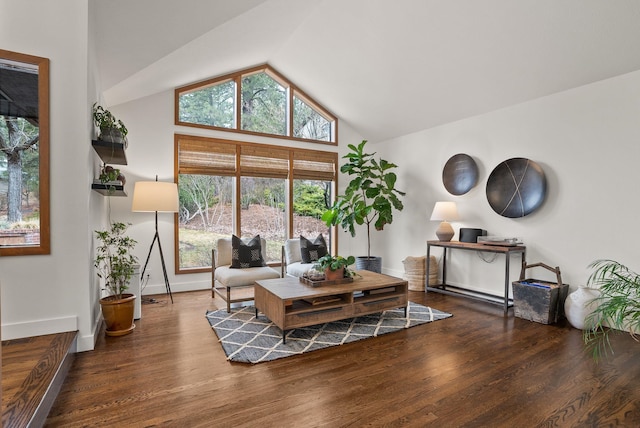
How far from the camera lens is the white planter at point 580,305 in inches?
132

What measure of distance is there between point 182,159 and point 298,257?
2.22 metres

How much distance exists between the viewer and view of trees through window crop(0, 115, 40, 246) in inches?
102

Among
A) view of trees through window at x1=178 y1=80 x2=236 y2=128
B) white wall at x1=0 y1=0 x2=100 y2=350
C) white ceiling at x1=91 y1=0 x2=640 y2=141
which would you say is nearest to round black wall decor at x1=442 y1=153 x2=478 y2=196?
white ceiling at x1=91 y1=0 x2=640 y2=141

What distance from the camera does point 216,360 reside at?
2689 mm

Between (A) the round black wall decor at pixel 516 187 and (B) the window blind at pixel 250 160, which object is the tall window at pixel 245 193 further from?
(A) the round black wall decor at pixel 516 187

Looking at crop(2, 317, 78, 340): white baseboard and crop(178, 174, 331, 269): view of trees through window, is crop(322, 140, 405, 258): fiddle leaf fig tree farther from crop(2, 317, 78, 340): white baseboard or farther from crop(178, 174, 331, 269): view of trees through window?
crop(2, 317, 78, 340): white baseboard

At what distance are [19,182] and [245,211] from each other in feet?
9.81

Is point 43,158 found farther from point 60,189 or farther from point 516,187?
point 516,187

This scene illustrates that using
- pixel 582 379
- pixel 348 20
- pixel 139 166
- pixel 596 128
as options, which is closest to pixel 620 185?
pixel 596 128

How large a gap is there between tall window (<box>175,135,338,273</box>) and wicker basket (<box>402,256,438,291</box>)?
67.3 inches

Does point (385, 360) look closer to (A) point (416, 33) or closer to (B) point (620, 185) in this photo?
(B) point (620, 185)

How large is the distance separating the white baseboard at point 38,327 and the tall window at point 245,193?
2.09 metres

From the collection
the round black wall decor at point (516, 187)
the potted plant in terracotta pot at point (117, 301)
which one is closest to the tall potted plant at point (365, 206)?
the round black wall decor at point (516, 187)

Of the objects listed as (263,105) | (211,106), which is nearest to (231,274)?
(211,106)
